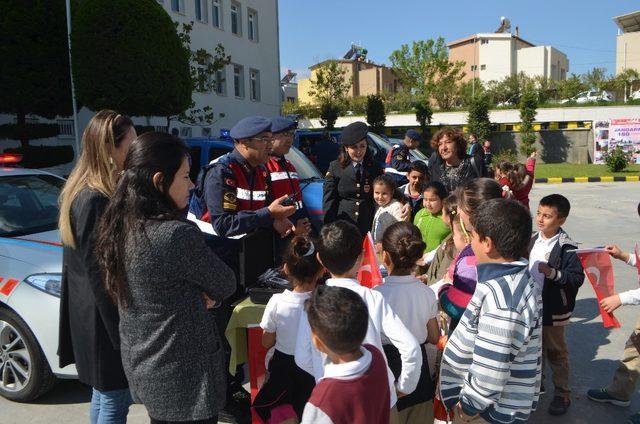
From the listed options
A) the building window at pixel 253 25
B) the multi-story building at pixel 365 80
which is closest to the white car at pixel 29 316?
the building window at pixel 253 25

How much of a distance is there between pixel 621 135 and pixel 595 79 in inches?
953

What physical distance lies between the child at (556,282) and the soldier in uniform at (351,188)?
6.25 feet

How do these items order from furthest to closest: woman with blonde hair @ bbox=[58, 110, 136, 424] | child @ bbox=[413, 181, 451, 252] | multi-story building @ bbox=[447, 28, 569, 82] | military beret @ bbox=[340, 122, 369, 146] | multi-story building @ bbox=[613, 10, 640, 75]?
1. multi-story building @ bbox=[447, 28, 569, 82]
2. multi-story building @ bbox=[613, 10, 640, 75]
3. military beret @ bbox=[340, 122, 369, 146]
4. child @ bbox=[413, 181, 451, 252]
5. woman with blonde hair @ bbox=[58, 110, 136, 424]

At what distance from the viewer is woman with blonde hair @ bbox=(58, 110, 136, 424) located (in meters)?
2.34

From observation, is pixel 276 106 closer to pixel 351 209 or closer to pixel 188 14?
pixel 188 14

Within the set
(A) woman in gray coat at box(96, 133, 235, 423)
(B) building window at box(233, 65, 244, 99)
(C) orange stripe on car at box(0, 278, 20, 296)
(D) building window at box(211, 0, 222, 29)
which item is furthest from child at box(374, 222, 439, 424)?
(B) building window at box(233, 65, 244, 99)

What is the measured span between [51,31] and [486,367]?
13.3m

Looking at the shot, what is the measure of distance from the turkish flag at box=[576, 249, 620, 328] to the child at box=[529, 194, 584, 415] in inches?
4.5

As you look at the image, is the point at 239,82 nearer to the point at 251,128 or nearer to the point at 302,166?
the point at 302,166

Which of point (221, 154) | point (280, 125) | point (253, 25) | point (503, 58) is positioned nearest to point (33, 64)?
point (221, 154)

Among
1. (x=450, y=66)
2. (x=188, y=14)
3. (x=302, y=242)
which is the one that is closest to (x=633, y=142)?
(x=188, y=14)

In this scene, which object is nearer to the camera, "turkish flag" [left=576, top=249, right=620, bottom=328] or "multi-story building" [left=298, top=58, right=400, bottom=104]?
"turkish flag" [left=576, top=249, right=620, bottom=328]

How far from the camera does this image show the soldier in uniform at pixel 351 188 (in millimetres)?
5293

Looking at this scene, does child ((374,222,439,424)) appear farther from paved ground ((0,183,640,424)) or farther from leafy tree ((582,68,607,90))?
leafy tree ((582,68,607,90))
